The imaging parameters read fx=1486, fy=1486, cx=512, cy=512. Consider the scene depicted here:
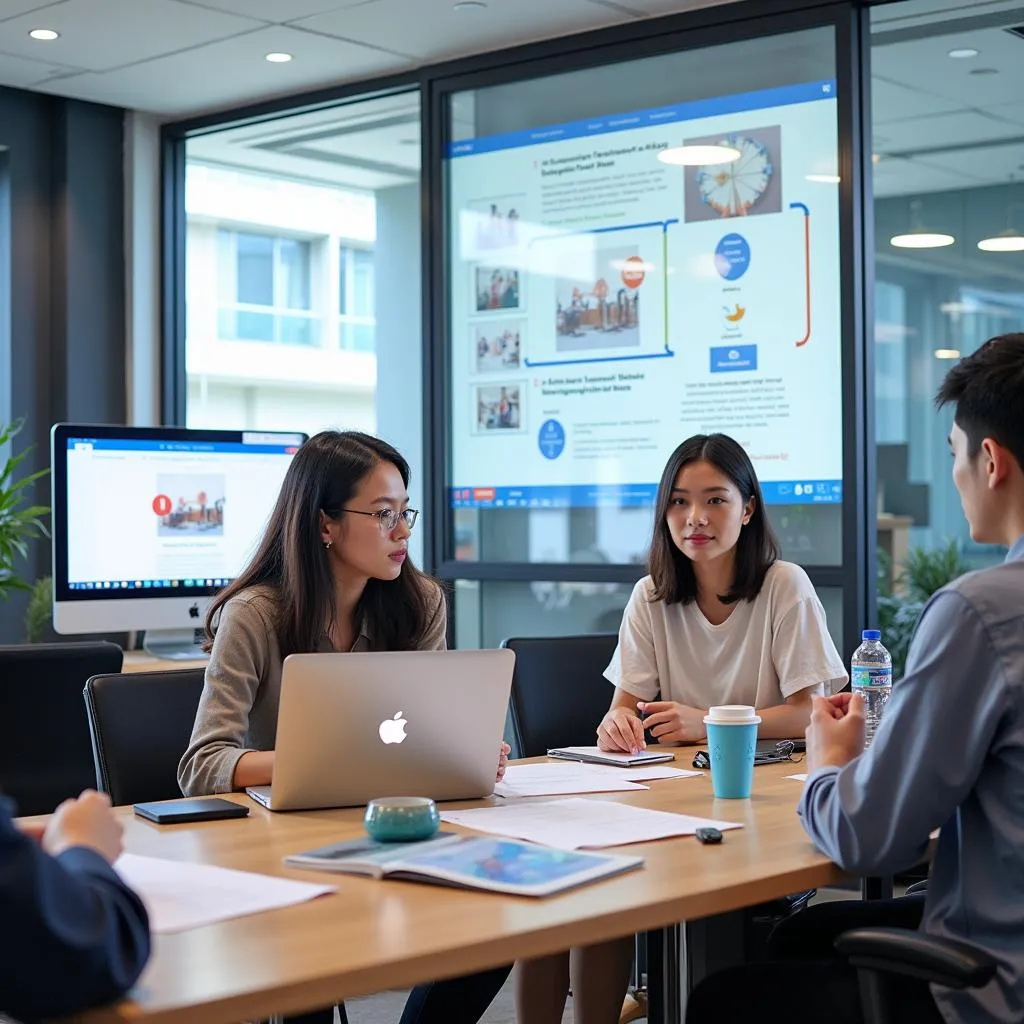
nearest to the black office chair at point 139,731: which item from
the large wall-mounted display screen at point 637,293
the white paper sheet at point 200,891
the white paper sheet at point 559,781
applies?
the white paper sheet at point 559,781

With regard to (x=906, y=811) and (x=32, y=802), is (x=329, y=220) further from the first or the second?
(x=906, y=811)

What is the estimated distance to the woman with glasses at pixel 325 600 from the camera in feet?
7.74

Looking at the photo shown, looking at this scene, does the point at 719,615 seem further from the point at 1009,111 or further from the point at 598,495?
the point at 1009,111

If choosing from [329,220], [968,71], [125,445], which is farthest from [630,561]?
[329,220]

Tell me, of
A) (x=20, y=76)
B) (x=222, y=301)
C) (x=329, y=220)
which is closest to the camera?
(x=20, y=76)

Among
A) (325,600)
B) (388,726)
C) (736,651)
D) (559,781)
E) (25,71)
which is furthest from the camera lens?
(25,71)

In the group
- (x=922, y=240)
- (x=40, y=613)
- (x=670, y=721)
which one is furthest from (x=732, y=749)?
(x=922, y=240)

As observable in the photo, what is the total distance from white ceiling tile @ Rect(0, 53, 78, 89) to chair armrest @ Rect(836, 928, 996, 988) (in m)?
4.41

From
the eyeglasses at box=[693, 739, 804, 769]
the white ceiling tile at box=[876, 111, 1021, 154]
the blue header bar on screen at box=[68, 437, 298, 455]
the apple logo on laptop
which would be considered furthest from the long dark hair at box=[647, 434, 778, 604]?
the white ceiling tile at box=[876, 111, 1021, 154]

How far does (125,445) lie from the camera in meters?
4.43

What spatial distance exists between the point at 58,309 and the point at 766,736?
3.72m

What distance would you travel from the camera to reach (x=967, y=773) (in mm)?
1593

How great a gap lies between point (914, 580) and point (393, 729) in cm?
480

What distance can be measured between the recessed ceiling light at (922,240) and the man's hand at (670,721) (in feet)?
13.6
